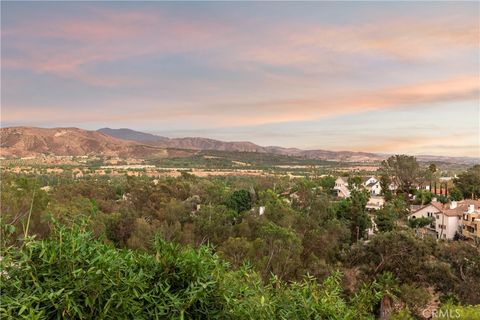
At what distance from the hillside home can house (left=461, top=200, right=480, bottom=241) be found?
71cm

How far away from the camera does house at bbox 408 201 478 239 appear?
38.1 metres

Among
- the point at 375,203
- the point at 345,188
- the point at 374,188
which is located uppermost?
the point at 345,188

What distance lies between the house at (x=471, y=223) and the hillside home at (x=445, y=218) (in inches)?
28.1

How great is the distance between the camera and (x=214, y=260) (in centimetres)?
347

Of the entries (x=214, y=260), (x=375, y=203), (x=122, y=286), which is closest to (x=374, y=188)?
(x=375, y=203)

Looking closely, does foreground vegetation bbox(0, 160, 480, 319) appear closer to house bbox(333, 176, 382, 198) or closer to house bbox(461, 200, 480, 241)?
house bbox(333, 176, 382, 198)

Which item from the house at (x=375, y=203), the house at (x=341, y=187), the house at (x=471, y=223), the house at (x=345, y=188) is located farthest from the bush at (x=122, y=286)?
the house at (x=341, y=187)

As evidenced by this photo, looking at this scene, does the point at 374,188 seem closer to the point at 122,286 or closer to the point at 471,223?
the point at 471,223

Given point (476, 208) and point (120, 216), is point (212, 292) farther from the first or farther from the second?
point (476, 208)

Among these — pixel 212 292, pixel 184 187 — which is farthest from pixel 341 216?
pixel 212 292

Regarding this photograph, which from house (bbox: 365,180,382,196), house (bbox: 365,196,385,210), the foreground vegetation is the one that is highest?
the foreground vegetation

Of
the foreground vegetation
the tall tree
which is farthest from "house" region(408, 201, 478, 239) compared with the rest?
the tall tree

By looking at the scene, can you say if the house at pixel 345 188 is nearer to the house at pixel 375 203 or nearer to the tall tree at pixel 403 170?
the house at pixel 375 203

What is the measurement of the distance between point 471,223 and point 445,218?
9.36ft
